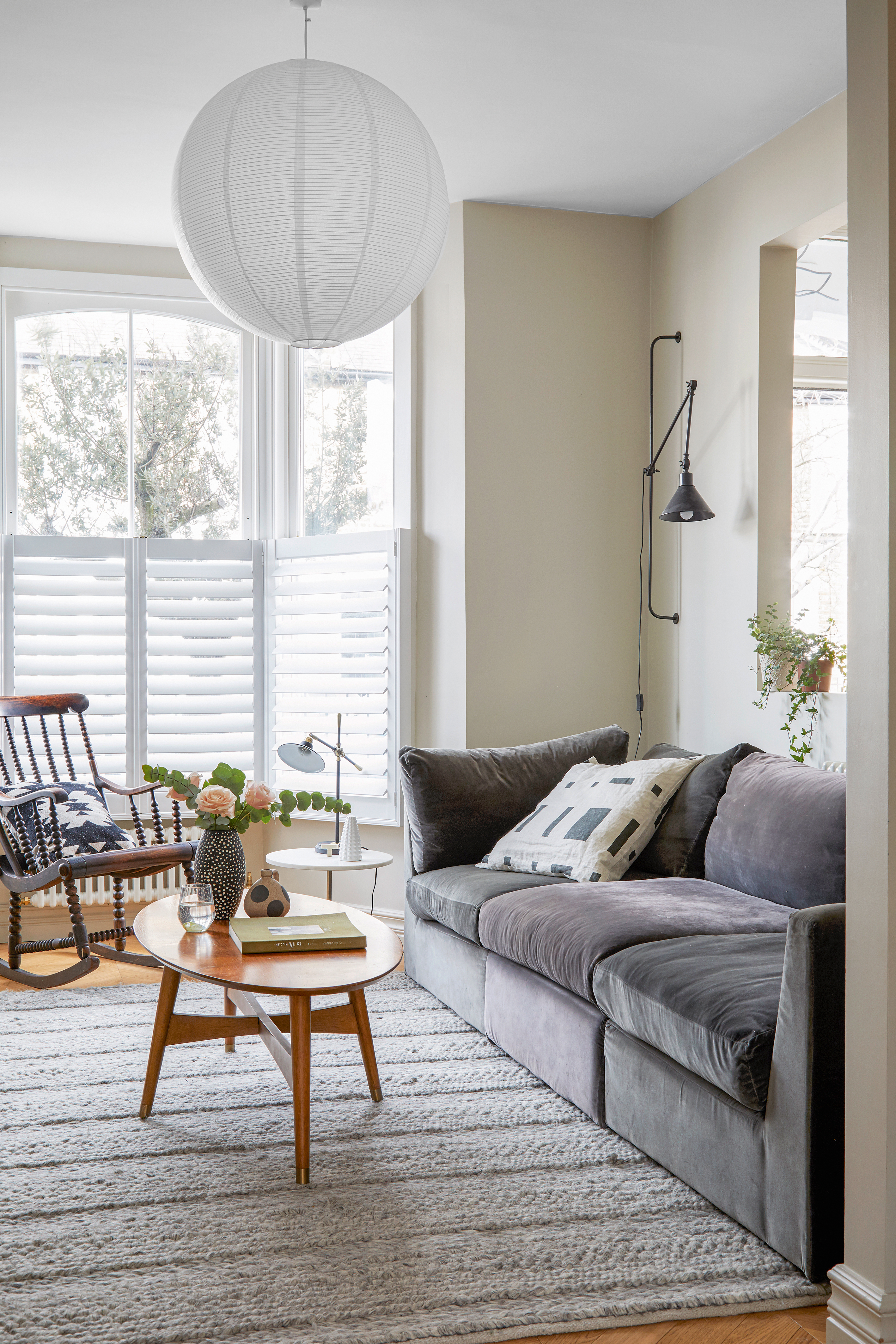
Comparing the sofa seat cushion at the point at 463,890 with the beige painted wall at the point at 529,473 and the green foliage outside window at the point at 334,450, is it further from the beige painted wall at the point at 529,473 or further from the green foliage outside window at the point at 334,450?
the green foliage outside window at the point at 334,450

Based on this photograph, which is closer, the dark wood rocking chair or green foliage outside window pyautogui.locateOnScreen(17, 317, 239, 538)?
the dark wood rocking chair

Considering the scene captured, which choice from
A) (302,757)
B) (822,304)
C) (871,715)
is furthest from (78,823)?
(822,304)

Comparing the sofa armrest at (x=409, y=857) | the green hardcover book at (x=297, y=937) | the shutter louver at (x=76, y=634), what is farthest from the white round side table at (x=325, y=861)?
the green hardcover book at (x=297, y=937)

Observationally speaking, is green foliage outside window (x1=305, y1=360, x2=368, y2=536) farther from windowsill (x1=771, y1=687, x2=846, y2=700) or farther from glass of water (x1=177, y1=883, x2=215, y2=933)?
glass of water (x1=177, y1=883, x2=215, y2=933)

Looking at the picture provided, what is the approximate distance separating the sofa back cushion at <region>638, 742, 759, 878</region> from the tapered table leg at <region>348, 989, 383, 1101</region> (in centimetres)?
108

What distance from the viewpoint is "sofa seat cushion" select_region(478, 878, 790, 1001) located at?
8.68ft

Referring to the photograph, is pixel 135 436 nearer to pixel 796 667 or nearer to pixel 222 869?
pixel 222 869

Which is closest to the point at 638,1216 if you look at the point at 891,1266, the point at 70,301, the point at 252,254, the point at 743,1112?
the point at 743,1112

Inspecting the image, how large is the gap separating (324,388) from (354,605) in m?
0.97

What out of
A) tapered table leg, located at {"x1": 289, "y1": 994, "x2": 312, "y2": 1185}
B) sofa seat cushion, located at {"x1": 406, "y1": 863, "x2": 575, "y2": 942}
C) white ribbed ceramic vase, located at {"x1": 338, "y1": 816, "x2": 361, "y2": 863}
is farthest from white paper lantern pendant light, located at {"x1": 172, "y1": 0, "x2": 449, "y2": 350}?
white ribbed ceramic vase, located at {"x1": 338, "y1": 816, "x2": 361, "y2": 863}

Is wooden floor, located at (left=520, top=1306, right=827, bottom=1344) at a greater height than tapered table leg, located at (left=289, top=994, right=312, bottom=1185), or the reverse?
tapered table leg, located at (left=289, top=994, right=312, bottom=1185)

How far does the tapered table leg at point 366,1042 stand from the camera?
107 inches

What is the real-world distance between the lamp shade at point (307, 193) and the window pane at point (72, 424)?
247 centimetres

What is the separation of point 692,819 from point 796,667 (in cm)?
56
